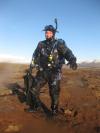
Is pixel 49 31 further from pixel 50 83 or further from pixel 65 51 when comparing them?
pixel 50 83

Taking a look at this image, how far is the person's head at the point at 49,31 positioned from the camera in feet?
30.9

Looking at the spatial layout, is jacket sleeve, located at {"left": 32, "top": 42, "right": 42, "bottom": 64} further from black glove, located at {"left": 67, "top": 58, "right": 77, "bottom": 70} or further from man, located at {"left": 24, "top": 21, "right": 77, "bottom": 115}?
black glove, located at {"left": 67, "top": 58, "right": 77, "bottom": 70}

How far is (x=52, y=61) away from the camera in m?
9.58

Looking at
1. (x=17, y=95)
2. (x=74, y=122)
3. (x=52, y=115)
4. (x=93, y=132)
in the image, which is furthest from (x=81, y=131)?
(x=17, y=95)

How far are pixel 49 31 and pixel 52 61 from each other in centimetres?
94

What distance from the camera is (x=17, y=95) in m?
12.5

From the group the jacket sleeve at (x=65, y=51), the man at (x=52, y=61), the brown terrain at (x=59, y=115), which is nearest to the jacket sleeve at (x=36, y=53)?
the man at (x=52, y=61)

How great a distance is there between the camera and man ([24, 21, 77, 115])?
9.52 m

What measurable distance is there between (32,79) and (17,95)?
8.18 feet

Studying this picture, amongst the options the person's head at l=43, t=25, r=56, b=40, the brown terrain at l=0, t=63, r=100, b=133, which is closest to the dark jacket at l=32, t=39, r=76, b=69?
the person's head at l=43, t=25, r=56, b=40

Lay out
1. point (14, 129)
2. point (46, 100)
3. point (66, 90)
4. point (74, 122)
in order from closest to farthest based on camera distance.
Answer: point (14, 129)
point (74, 122)
point (46, 100)
point (66, 90)

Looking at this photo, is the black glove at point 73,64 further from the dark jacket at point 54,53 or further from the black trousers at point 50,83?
the black trousers at point 50,83

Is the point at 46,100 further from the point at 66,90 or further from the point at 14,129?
the point at 14,129

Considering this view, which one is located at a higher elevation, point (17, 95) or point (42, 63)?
point (42, 63)
